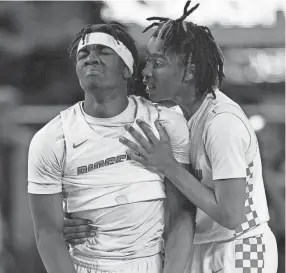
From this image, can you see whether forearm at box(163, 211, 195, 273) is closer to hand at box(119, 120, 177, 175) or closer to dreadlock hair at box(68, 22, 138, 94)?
hand at box(119, 120, 177, 175)

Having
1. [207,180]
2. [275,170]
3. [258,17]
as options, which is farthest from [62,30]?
[207,180]

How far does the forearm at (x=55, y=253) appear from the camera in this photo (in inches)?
82.6

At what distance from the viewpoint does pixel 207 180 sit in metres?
2.36

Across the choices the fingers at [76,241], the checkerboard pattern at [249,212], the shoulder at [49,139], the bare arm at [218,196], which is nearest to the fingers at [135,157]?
the bare arm at [218,196]

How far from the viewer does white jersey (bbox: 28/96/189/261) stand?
2109mm

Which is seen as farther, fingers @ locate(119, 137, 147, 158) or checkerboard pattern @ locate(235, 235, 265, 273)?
checkerboard pattern @ locate(235, 235, 265, 273)

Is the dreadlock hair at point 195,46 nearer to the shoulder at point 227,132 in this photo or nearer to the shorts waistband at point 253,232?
the shoulder at point 227,132

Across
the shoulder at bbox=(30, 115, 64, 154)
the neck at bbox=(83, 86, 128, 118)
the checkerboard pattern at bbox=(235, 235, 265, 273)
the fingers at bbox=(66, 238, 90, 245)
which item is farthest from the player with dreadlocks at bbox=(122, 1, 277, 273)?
the fingers at bbox=(66, 238, 90, 245)

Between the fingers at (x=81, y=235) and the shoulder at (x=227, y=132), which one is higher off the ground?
the shoulder at (x=227, y=132)

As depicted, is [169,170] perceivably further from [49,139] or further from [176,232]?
[49,139]

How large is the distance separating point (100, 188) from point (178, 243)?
0.33 m

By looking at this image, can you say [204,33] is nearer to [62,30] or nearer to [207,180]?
[207,180]

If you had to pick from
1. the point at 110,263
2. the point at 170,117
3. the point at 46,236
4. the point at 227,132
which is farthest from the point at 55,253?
the point at 227,132

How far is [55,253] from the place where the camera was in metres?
2.11
